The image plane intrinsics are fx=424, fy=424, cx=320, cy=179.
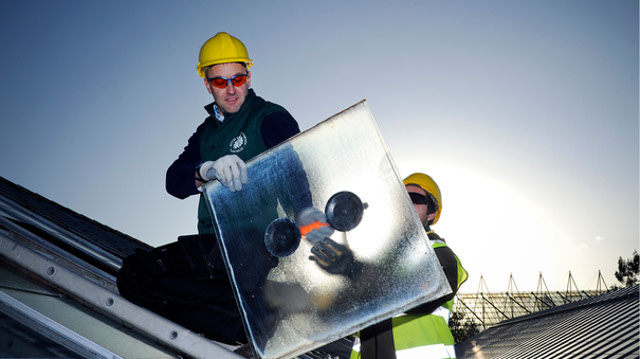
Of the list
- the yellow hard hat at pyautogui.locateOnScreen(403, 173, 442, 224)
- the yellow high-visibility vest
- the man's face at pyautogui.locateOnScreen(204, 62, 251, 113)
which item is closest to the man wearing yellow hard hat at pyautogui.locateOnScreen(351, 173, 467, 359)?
the yellow high-visibility vest

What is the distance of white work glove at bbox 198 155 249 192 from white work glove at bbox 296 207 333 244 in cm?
Result: 30

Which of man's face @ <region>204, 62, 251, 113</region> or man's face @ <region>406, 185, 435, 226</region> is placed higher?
man's face @ <region>204, 62, 251, 113</region>

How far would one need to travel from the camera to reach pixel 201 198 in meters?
2.34

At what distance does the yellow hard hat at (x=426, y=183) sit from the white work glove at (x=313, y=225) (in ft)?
5.08

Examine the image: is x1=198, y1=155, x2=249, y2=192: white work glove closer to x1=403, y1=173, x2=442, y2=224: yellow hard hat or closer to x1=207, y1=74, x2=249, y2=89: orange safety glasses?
x1=207, y1=74, x2=249, y2=89: orange safety glasses

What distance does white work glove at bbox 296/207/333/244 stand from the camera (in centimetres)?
174

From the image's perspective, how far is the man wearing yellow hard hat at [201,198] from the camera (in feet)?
6.51

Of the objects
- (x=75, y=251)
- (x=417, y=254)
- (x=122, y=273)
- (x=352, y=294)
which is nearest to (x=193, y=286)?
(x=122, y=273)

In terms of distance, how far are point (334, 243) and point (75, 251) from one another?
2109 mm

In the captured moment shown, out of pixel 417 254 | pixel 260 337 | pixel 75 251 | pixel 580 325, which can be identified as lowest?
pixel 580 325

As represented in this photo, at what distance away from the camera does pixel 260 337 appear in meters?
1.75

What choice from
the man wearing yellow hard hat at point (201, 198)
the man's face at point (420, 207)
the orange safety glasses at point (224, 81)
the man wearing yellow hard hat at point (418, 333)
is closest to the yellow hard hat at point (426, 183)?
the man's face at point (420, 207)

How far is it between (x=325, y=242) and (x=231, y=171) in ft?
1.66

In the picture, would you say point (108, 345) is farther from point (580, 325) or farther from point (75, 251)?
point (580, 325)
